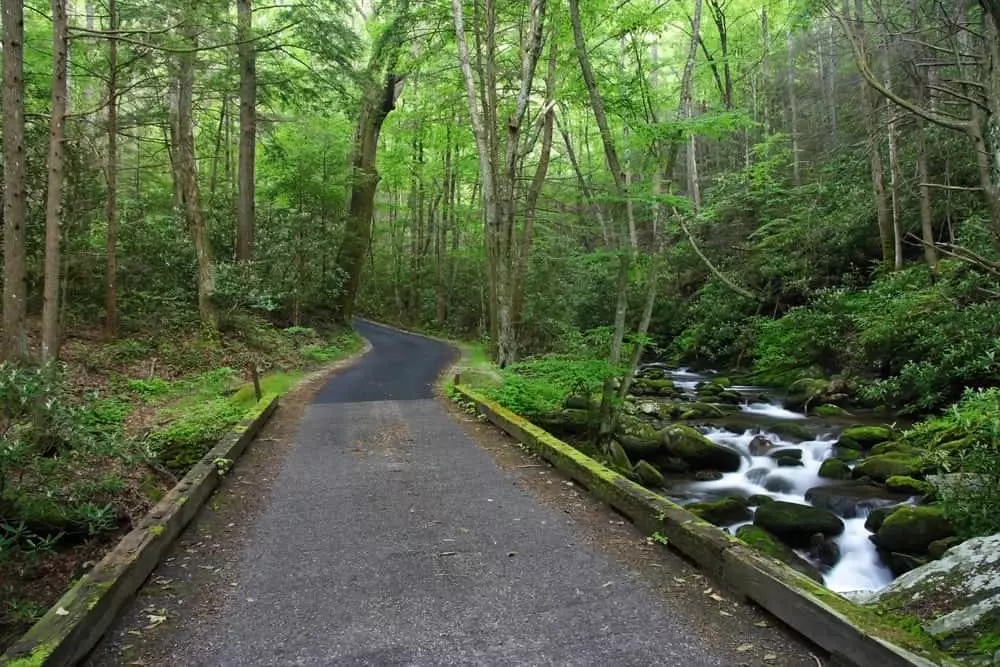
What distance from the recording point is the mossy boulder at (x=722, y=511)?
8367 mm

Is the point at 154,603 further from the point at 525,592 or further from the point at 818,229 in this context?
the point at 818,229

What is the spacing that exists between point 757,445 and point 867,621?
9.04 meters

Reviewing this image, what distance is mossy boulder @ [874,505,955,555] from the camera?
23.4 feet

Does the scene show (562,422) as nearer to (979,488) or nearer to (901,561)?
(901,561)

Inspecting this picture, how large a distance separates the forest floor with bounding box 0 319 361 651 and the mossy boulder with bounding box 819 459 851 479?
915cm

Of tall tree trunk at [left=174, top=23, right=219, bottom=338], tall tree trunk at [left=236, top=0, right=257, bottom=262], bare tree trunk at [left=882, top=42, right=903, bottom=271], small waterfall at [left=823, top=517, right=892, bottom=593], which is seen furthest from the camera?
tall tree trunk at [left=236, top=0, right=257, bottom=262]

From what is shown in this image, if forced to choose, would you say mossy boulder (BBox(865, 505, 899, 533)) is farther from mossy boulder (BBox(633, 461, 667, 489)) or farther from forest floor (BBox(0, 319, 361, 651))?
forest floor (BBox(0, 319, 361, 651))

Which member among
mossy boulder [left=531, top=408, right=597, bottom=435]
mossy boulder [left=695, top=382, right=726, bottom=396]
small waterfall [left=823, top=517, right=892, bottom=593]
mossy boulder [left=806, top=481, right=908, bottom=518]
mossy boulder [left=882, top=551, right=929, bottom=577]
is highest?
mossy boulder [left=531, top=408, right=597, bottom=435]

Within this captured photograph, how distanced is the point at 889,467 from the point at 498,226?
9.74 m

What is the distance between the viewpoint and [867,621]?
3.37 meters

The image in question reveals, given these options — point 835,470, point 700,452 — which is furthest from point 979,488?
point 700,452

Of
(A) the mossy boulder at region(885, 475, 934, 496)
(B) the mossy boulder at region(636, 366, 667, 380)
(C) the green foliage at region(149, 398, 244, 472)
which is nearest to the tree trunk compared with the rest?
(B) the mossy boulder at region(636, 366, 667, 380)

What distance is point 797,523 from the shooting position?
26.2 ft

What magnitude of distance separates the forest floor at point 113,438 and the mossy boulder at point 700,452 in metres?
7.22
